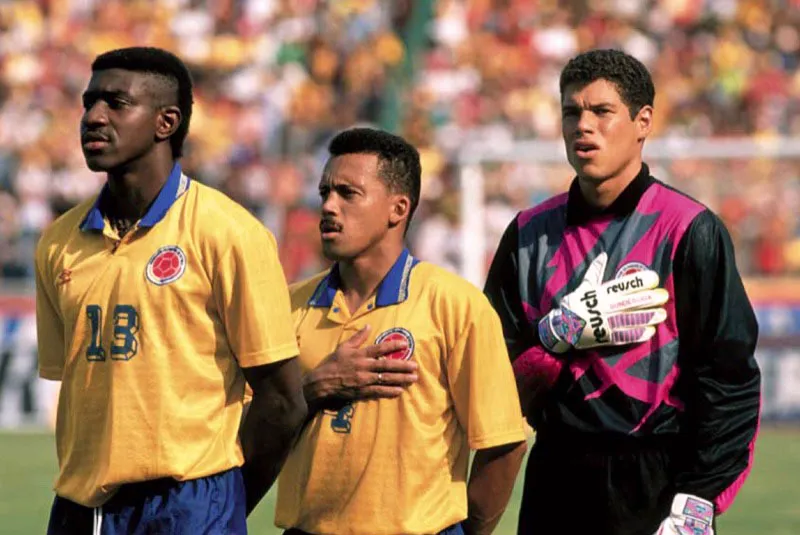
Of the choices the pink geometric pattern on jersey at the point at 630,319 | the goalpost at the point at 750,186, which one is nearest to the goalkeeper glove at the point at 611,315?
the pink geometric pattern on jersey at the point at 630,319

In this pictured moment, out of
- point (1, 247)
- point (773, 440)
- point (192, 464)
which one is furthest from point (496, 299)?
point (1, 247)

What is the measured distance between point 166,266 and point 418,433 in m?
0.92

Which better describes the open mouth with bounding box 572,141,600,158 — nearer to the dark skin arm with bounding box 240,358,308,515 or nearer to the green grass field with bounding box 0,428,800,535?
the dark skin arm with bounding box 240,358,308,515

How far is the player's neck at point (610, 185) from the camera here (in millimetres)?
4996

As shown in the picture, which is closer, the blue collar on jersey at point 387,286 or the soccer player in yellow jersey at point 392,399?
A: the soccer player in yellow jersey at point 392,399

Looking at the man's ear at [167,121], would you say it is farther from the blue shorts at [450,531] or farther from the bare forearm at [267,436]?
the blue shorts at [450,531]

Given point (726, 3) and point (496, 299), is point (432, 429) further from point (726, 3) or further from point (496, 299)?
point (726, 3)

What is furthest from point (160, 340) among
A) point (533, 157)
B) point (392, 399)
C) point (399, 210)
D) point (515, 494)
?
point (533, 157)

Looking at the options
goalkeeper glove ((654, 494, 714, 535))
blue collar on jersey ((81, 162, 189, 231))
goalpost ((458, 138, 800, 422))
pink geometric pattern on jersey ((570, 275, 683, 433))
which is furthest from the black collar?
goalpost ((458, 138, 800, 422))

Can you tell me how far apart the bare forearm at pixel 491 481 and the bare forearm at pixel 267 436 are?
633mm

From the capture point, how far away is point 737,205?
15602 millimetres

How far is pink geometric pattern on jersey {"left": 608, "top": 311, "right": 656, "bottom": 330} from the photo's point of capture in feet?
15.8

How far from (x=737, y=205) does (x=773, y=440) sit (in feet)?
7.62

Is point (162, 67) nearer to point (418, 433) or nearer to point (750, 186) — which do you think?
point (418, 433)
